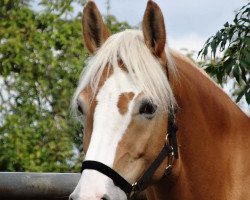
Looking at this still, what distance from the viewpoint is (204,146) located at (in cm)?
417

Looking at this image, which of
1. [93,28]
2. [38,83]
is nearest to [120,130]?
[93,28]

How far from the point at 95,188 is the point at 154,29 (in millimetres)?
1066

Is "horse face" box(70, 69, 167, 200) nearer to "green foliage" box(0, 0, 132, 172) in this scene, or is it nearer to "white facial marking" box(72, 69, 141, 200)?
"white facial marking" box(72, 69, 141, 200)

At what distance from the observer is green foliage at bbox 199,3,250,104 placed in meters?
5.09

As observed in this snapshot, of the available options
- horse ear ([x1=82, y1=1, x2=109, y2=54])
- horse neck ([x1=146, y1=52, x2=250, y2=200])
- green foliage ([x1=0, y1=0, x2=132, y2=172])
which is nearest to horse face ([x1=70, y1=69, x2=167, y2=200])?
horse neck ([x1=146, y1=52, x2=250, y2=200])

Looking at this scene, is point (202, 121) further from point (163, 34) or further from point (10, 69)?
point (10, 69)

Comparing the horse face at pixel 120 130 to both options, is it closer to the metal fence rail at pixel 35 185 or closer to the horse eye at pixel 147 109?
the horse eye at pixel 147 109

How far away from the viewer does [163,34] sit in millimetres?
4023

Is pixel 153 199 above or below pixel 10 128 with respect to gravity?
above

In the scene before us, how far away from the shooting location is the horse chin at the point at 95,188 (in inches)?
134

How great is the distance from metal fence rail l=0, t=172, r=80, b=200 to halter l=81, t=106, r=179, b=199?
4.32 feet

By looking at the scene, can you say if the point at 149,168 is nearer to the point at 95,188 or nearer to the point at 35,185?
the point at 95,188

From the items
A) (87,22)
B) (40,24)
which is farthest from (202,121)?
(40,24)

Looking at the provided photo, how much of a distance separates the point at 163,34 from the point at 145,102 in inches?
17.8
